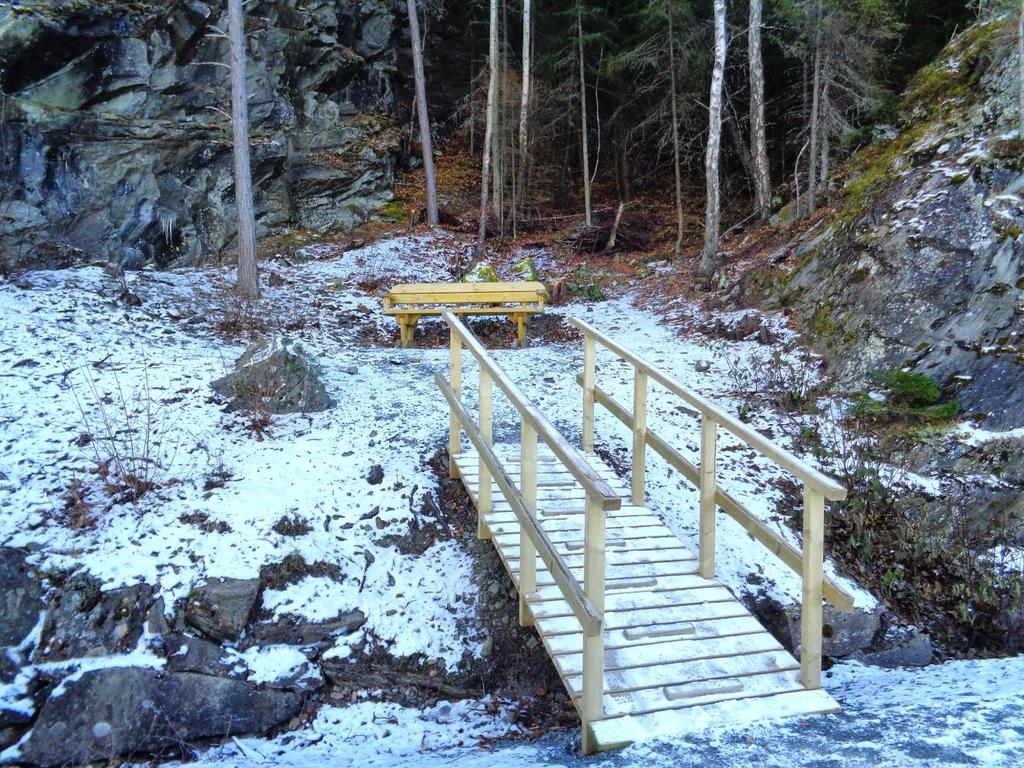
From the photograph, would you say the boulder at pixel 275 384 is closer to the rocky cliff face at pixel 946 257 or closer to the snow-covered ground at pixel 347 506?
the snow-covered ground at pixel 347 506

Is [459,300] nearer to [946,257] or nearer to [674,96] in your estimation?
[946,257]

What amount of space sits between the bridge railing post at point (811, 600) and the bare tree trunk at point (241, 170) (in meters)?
9.71

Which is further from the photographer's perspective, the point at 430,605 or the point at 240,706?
the point at 430,605

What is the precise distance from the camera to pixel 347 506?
17.4ft

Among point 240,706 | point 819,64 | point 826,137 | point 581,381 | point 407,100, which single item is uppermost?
point 407,100

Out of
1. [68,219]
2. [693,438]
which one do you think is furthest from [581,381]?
[68,219]

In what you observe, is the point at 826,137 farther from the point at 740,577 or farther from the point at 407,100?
the point at 407,100

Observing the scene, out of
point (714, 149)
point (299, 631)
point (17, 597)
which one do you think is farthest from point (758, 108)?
point (17, 597)

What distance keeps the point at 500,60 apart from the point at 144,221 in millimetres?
13161

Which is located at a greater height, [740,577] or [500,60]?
[500,60]

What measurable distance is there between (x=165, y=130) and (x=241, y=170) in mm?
4251

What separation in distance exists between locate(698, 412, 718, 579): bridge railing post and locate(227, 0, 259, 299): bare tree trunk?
8821 millimetres

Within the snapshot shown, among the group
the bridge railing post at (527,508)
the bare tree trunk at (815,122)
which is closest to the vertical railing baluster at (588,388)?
the bridge railing post at (527,508)

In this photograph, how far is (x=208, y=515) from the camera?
4957mm
